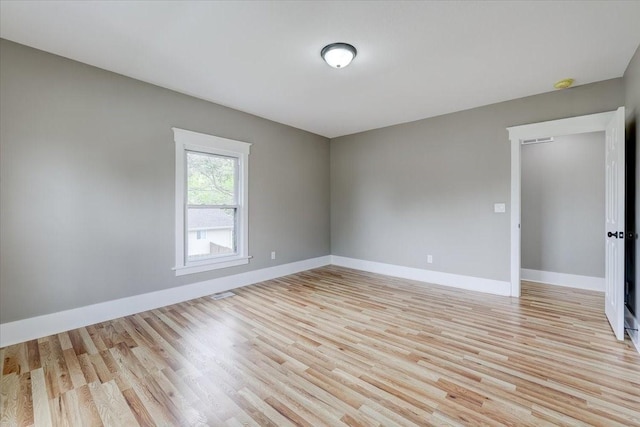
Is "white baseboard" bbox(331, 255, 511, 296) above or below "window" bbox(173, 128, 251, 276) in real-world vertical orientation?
below

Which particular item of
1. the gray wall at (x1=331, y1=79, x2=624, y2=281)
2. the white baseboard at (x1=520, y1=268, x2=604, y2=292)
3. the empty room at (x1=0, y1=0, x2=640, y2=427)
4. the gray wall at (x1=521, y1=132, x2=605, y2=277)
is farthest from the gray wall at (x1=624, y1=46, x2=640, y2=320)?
the white baseboard at (x1=520, y1=268, x2=604, y2=292)

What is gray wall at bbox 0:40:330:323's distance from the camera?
2.49 metres

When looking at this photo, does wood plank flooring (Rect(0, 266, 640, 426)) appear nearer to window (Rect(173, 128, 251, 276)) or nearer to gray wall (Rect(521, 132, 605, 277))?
window (Rect(173, 128, 251, 276))

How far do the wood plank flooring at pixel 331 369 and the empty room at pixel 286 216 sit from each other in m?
0.02

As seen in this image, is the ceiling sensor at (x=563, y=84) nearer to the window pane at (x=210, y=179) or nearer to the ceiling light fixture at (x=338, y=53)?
the ceiling light fixture at (x=338, y=53)

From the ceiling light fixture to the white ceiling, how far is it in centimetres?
5

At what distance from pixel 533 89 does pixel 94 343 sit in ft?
17.8

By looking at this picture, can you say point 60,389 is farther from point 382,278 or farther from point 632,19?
point 632,19

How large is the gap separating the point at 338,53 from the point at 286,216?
3010 millimetres

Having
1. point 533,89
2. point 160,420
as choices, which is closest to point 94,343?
point 160,420

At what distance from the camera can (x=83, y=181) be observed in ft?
9.31

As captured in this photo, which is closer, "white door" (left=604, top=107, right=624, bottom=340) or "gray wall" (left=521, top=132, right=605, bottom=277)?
"white door" (left=604, top=107, right=624, bottom=340)

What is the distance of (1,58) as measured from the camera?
2.43 meters

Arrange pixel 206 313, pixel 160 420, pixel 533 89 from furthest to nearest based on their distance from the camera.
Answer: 1. pixel 533 89
2. pixel 206 313
3. pixel 160 420
